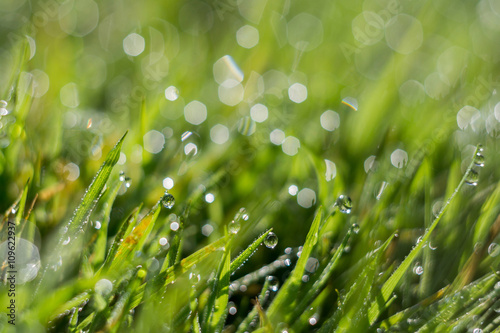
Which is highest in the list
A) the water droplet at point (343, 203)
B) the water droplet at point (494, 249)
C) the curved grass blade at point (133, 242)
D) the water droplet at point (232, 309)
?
the water droplet at point (494, 249)

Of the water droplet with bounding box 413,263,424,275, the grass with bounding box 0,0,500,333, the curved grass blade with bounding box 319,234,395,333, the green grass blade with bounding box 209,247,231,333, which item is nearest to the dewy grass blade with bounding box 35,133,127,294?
the grass with bounding box 0,0,500,333

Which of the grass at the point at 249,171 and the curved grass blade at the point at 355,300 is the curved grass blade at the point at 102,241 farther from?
the curved grass blade at the point at 355,300

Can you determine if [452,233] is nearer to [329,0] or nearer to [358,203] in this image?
[358,203]

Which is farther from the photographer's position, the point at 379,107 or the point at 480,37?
the point at 480,37

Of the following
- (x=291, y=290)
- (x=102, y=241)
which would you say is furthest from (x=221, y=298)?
(x=102, y=241)

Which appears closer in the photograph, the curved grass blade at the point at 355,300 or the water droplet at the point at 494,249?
the curved grass blade at the point at 355,300

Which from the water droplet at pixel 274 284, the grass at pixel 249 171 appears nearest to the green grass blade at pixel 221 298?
the grass at pixel 249 171

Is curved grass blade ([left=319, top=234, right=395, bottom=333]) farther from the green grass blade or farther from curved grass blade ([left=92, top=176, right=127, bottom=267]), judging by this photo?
curved grass blade ([left=92, top=176, right=127, bottom=267])

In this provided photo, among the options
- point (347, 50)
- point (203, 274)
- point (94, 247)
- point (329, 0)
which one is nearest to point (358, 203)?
point (203, 274)
